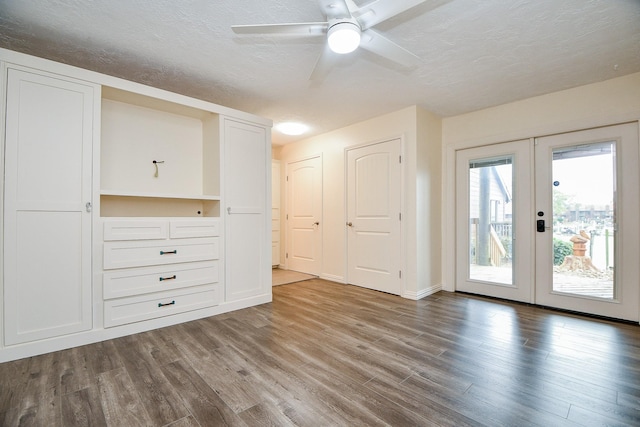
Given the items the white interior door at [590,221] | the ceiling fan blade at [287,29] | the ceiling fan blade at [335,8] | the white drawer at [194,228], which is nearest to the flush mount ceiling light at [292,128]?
the white drawer at [194,228]

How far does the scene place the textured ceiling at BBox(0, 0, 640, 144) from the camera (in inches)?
75.9

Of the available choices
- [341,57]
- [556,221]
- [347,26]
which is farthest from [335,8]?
[556,221]

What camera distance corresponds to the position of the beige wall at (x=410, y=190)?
142 inches

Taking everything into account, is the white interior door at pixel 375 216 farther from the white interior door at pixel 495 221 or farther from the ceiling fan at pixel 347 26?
the ceiling fan at pixel 347 26

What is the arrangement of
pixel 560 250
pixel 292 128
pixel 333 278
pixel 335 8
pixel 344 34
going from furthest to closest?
pixel 333 278
pixel 292 128
pixel 560 250
pixel 344 34
pixel 335 8

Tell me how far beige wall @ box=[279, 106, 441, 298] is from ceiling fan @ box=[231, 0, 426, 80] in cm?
186

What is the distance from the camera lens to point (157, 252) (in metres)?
2.69

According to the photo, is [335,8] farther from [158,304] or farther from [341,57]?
[158,304]

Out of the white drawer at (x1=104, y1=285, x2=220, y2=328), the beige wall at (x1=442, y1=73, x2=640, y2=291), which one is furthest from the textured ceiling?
the white drawer at (x1=104, y1=285, x2=220, y2=328)

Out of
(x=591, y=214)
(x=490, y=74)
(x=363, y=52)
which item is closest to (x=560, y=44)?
(x=490, y=74)

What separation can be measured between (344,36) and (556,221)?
315 cm

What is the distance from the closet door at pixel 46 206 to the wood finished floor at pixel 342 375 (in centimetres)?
33

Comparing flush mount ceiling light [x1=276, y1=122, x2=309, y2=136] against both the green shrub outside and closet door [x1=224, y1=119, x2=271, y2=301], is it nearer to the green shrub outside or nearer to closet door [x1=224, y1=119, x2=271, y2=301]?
closet door [x1=224, y1=119, x2=271, y2=301]

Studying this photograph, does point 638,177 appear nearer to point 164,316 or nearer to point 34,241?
point 164,316
